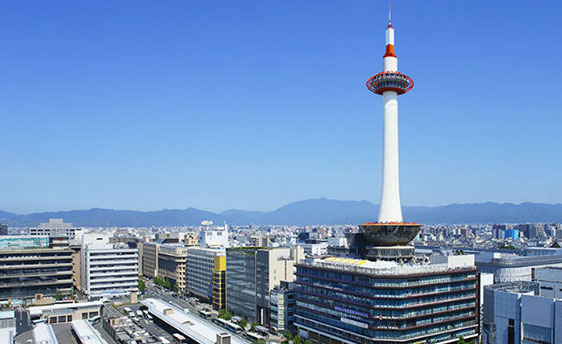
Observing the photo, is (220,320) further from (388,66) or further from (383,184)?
(388,66)

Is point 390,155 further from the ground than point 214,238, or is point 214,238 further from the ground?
point 390,155

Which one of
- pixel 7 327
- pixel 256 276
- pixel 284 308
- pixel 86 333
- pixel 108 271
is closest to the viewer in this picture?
pixel 7 327

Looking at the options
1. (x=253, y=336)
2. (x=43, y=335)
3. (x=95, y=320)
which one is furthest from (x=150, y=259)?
(x=253, y=336)

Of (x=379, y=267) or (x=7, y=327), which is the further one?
(x=7, y=327)

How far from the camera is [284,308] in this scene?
275 ft

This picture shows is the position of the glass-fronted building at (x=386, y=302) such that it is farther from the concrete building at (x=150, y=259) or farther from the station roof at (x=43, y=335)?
the concrete building at (x=150, y=259)

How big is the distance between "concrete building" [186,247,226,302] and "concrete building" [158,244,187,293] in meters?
5.55

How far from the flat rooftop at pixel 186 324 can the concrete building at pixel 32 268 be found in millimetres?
26582

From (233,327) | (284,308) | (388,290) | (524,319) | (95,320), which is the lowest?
(95,320)

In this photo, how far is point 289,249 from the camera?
308ft

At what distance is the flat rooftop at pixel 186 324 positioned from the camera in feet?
248

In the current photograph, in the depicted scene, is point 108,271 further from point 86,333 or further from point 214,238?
point 86,333

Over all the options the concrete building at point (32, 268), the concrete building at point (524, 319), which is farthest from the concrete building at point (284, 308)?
the concrete building at point (32, 268)

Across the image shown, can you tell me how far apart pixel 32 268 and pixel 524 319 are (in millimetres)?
101468
